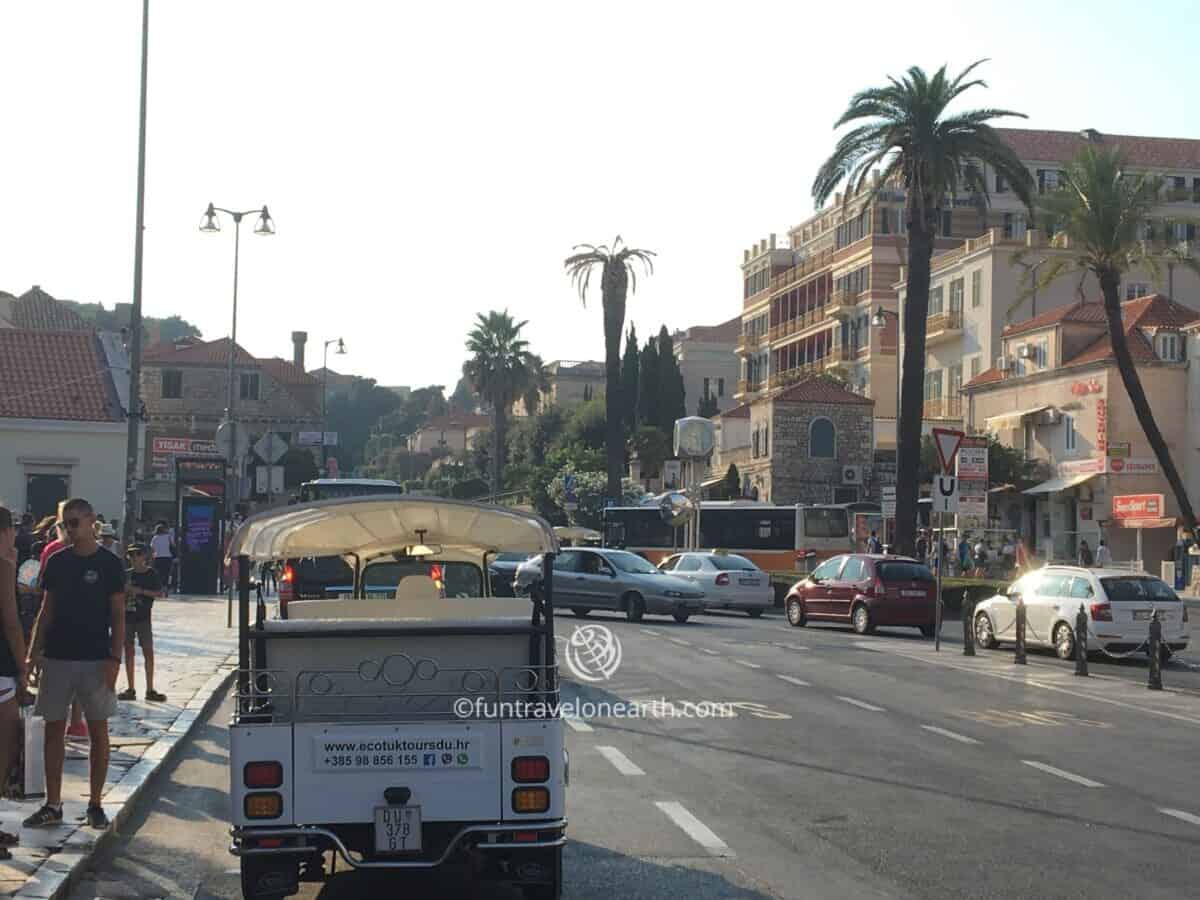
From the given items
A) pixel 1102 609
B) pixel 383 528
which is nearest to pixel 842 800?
pixel 383 528

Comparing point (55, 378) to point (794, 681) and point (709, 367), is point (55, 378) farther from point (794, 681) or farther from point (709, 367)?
point (709, 367)

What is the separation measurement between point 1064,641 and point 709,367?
333 ft

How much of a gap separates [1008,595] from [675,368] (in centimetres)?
7785

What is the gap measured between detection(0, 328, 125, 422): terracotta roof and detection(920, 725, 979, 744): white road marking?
117 feet

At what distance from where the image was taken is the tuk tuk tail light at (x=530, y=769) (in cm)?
756

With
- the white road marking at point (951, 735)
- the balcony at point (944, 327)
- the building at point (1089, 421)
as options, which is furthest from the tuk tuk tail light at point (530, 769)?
the balcony at point (944, 327)

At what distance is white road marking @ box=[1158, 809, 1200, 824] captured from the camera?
1087cm

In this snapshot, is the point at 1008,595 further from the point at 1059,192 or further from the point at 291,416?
the point at 291,416

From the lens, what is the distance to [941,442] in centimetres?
2647

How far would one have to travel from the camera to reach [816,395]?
73.5 m

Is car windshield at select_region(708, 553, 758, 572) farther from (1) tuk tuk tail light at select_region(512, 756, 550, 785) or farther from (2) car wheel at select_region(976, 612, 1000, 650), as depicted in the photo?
(1) tuk tuk tail light at select_region(512, 756, 550, 785)

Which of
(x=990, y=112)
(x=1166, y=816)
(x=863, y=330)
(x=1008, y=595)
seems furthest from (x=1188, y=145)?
(x=1166, y=816)

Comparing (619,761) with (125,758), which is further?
(619,761)

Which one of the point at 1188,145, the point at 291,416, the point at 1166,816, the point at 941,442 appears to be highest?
the point at 1188,145
